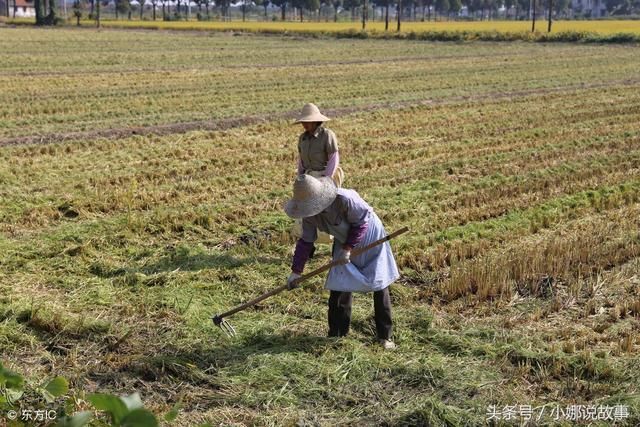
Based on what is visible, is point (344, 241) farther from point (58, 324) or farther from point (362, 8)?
point (362, 8)

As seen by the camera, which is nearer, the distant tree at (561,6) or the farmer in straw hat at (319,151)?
the farmer in straw hat at (319,151)

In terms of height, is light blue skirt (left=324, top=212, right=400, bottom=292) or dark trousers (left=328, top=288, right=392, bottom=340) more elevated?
light blue skirt (left=324, top=212, right=400, bottom=292)

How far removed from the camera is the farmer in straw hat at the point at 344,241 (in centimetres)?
517

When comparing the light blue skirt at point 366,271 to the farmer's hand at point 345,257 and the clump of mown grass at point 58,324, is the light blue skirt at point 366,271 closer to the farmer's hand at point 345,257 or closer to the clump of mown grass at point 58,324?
the farmer's hand at point 345,257

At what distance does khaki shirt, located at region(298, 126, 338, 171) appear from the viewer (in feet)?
23.7

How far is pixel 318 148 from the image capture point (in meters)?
7.26

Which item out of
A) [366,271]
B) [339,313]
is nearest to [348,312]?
[339,313]

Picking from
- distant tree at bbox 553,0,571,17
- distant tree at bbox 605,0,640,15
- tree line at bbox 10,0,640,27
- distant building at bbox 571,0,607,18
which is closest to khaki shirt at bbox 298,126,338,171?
tree line at bbox 10,0,640,27

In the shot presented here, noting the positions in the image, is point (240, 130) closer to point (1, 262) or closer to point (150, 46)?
point (1, 262)

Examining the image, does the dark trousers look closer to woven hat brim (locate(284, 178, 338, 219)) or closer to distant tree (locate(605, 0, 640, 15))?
woven hat brim (locate(284, 178, 338, 219))

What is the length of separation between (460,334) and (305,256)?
1.38 meters

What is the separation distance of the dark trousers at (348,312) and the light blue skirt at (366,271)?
0.14m

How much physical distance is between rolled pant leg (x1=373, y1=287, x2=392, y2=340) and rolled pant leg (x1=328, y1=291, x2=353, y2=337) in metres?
0.21

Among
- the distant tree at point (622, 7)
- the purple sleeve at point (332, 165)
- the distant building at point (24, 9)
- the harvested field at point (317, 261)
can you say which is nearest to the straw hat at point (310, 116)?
the purple sleeve at point (332, 165)
